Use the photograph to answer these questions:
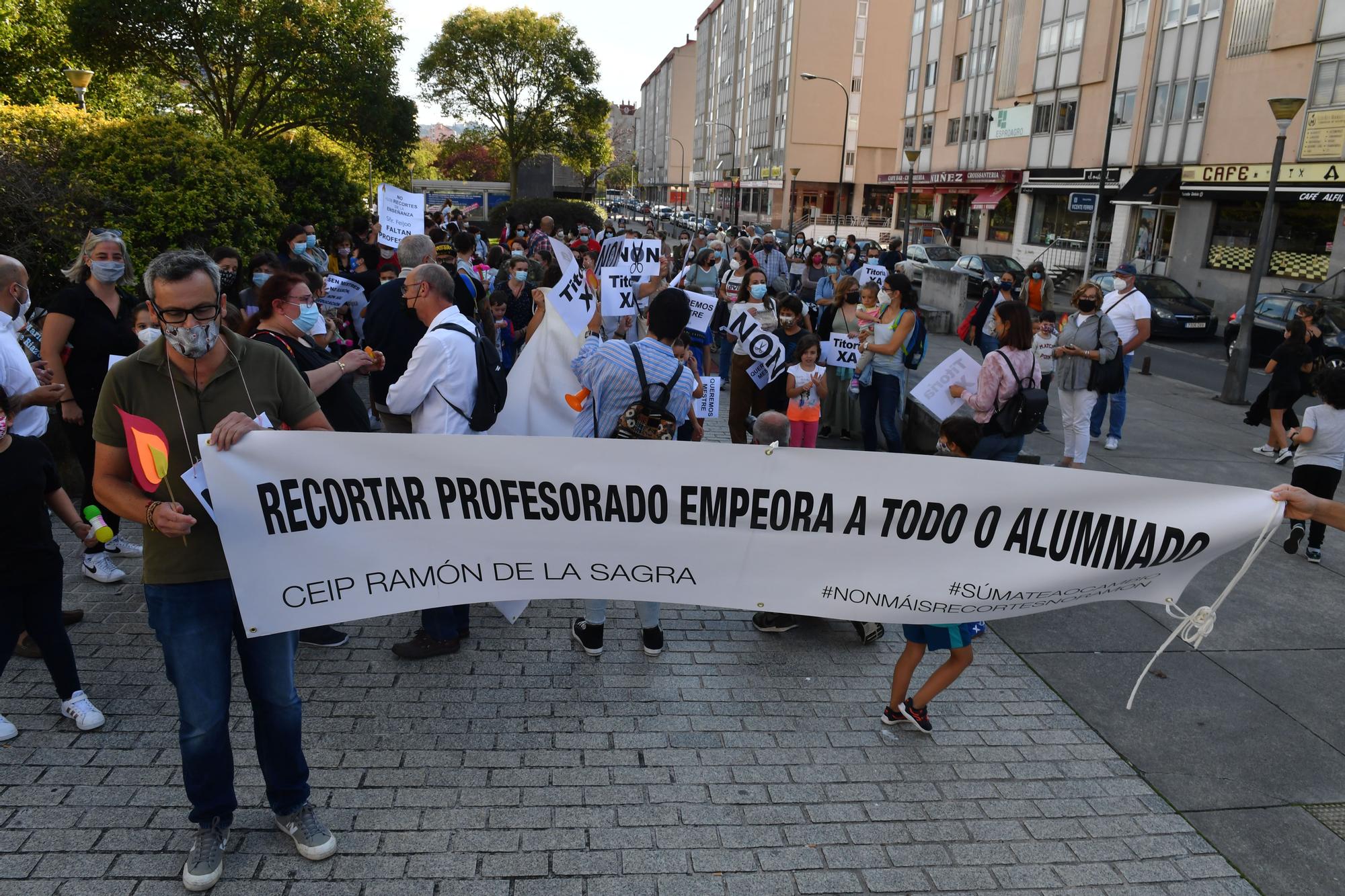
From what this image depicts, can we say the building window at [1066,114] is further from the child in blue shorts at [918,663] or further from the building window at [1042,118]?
the child in blue shorts at [918,663]

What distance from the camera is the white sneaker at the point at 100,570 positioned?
5.52 meters

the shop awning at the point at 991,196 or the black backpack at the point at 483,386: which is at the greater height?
the shop awning at the point at 991,196

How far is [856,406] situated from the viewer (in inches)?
389

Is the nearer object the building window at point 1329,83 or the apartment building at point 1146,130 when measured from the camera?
the building window at point 1329,83

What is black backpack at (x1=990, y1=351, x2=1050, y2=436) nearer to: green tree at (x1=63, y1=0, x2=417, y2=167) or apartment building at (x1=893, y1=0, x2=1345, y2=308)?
apartment building at (x1=893, y1=0, x2=1345, y2=308)

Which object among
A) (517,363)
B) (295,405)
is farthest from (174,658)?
(517,363)

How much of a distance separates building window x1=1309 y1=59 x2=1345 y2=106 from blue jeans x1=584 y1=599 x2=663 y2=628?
96.8ft

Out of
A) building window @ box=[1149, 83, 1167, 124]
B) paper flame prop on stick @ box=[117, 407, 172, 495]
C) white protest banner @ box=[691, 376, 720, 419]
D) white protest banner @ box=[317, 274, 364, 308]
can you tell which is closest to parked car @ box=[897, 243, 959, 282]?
building window @ box=[1149, 83, 1167, 124]

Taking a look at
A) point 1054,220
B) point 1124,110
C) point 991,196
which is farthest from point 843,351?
point 991,196

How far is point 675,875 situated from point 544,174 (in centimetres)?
5165

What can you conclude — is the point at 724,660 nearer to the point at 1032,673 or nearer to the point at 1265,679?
the point at 1032,673

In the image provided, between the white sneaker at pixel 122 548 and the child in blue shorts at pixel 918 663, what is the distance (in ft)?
16.0

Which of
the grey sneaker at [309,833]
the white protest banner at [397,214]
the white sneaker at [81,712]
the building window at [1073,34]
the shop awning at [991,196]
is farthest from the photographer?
the shop awning at [991,196]

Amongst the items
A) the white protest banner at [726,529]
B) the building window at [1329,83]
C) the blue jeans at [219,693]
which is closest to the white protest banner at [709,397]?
the white protest banner at [726,529]
